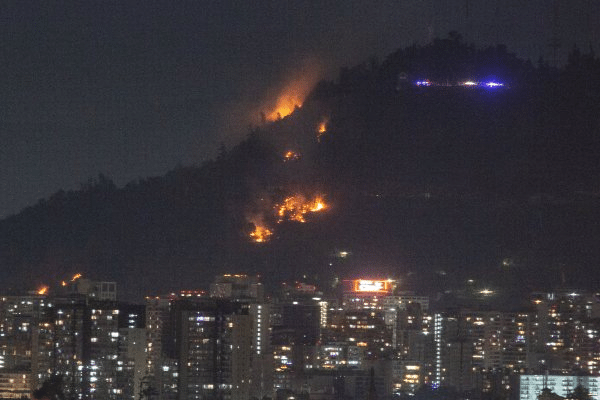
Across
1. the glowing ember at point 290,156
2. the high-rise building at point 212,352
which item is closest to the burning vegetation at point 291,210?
the glowing ember at point 290,156

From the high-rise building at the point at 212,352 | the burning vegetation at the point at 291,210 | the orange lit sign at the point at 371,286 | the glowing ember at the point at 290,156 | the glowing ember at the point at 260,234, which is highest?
the glowing ember at the point at 290,156

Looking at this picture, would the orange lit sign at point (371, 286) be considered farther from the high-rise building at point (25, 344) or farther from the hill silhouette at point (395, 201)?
the high-rise building at point (25, 344)

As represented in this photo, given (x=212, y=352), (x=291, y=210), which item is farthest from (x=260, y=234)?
(x=212, y=352)

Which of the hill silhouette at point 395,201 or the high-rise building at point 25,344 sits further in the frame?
the hill silhouette at point 395,201

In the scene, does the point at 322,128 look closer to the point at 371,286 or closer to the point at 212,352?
the point at 371,286

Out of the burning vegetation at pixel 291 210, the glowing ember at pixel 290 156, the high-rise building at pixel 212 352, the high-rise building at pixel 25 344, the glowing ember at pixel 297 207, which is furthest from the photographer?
the glowing ember at pixel 290 156

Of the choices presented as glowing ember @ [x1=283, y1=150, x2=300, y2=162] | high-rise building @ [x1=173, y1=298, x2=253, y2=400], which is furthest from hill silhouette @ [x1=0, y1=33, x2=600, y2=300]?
high-rise building @ [x1=173, y1=298, x2=253, y2=400]
